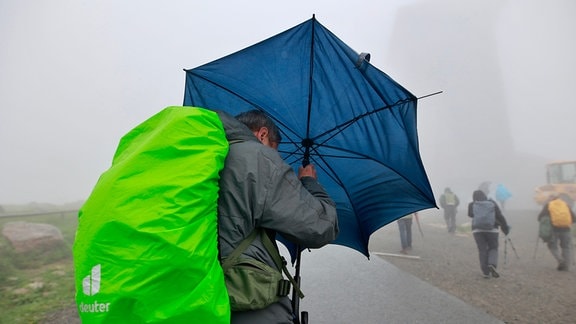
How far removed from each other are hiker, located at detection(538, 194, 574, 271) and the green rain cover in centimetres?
803

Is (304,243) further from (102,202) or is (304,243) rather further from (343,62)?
(343,62)

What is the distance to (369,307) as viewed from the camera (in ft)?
15.7

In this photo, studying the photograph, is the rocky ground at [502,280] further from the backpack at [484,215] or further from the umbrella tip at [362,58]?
the umbrella tip at [362,58]

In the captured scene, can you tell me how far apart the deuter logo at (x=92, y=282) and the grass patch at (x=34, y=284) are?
441 centimetres

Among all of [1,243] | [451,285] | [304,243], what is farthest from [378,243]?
[304,243]

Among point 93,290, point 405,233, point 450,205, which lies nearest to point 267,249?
point 93,290

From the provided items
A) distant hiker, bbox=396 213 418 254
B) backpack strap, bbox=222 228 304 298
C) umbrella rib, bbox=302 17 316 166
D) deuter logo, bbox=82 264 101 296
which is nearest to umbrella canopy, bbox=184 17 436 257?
umbrella rib, bbox=302 17 316 166

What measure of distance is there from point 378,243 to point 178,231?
35.4ft

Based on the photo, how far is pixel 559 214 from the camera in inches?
275

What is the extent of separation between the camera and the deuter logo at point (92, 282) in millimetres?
1019

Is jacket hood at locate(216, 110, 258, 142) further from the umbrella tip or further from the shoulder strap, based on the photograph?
the umbrella tip

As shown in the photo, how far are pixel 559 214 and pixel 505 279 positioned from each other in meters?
2.03

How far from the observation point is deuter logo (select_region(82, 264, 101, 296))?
1.02m

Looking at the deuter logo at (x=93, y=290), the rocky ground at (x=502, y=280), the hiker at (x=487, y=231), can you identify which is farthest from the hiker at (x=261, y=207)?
the hiker at (x=487, y=231)
